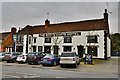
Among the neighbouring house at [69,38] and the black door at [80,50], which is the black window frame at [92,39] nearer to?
the neighbouring house at [69,38]

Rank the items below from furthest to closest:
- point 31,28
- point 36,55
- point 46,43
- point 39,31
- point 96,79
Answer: point 31,28 → point 39,31 → point 46,43 → point 36,55 → point 96,79

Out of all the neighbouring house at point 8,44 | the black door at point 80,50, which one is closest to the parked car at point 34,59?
the black door at point 80,50

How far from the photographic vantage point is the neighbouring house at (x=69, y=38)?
40625 mm

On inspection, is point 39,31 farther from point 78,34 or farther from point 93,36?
point 93,36

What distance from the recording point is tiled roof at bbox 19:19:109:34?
42.0m

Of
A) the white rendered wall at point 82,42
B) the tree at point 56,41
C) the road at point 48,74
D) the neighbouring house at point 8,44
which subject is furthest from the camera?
the neighbouring house at point 8,44

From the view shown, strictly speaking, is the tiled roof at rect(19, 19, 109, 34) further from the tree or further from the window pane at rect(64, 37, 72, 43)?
the window pane at rect(64, 37, 72, 43)

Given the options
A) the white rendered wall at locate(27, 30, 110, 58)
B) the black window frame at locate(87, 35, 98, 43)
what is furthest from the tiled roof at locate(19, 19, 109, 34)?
the black window frame at locate(87, 35, 98, 43)

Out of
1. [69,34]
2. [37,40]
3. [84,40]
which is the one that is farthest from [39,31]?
[84,40]

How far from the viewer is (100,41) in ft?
132

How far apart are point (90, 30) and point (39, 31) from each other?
13.4 m

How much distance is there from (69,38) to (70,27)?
11.0ft

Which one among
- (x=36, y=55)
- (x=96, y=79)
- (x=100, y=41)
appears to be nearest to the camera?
(x=96, y=79)

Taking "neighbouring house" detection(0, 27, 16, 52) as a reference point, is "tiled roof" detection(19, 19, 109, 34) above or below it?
above
